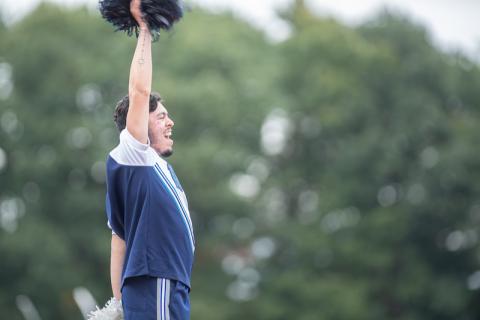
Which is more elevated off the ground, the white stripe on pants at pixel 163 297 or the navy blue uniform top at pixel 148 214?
the navy blue uniform top at pixel 148 214

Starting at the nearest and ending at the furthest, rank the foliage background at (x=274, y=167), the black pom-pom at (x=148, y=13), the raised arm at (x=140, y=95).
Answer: the raised arm at (x=140, y=95) → the black pom-pom at (x=148, y=13) → the foliage background at (x=274, y=167)

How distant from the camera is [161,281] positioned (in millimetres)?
4953

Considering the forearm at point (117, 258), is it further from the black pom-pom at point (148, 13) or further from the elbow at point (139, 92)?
the black pom-pom at point (148, 13)

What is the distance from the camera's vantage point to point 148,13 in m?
5.12

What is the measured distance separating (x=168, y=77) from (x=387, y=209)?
8055 mm

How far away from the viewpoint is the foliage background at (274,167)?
2995 cm

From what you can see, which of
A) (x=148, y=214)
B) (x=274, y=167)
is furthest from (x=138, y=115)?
(x=274, y=167)

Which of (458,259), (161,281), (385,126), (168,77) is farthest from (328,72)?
(161,281)

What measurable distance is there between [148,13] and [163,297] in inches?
54.6

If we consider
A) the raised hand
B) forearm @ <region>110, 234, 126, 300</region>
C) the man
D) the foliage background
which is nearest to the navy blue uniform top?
the man

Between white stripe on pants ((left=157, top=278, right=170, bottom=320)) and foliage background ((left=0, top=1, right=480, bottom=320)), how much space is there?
24586 mm

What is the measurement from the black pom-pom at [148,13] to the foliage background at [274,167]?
24461 millimetres

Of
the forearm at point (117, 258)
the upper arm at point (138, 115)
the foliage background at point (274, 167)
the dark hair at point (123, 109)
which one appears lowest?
the forearm at point (117, 258)

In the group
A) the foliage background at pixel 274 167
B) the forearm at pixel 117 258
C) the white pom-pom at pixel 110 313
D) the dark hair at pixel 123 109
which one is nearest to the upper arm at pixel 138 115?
the dark hair at pixel 123 109
